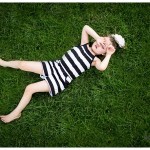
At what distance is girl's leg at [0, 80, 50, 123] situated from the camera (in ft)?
13.6

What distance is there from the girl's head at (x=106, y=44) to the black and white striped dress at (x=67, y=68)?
9cm

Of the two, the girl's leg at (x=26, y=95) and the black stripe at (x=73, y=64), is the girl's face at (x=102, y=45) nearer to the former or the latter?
the black stripe at (x=73, y=64)

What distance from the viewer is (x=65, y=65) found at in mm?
4215

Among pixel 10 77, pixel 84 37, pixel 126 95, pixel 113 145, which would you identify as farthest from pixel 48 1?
pixel 113 145

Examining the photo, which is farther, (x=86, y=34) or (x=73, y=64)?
(x=86, y=34)

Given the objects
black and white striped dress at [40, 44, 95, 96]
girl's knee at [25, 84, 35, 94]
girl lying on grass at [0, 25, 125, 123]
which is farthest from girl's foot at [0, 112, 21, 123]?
black and white striped dress at [40, 44, 95, 96]

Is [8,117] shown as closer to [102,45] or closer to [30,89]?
[30,89]

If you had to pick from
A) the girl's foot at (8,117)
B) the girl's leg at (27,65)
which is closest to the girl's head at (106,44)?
the girl's leg at (27,65)

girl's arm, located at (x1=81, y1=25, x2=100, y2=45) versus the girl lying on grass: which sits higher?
girl's arm, located at (x1=81, y1=25, x2=100, y2=45)

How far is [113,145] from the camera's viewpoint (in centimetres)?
421

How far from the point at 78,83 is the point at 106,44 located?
530mm

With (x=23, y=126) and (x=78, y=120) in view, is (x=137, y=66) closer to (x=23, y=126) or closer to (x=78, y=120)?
(x=78, y=120)

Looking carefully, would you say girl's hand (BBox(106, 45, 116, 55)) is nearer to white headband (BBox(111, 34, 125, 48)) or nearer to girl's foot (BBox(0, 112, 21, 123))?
white headband (BBox(111, 34, 125, 48))

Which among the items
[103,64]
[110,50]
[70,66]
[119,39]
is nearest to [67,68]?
[70,66]
